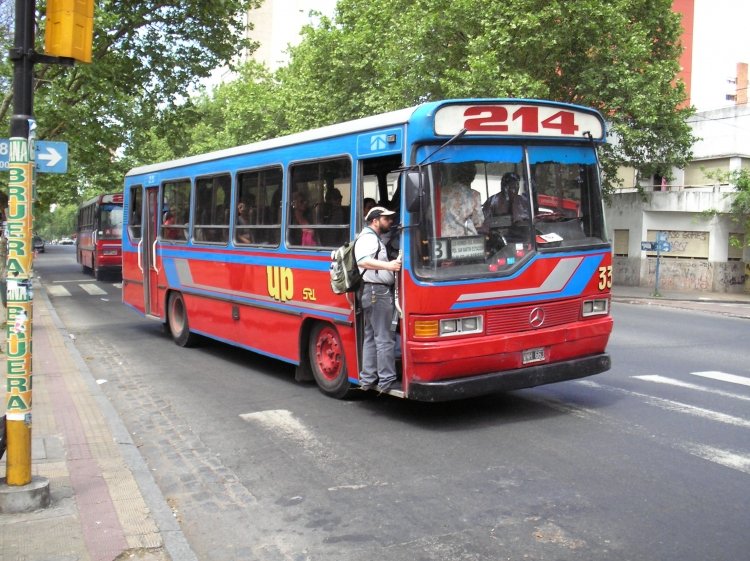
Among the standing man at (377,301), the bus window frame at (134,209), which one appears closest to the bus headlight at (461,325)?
the standing man at (377,301)

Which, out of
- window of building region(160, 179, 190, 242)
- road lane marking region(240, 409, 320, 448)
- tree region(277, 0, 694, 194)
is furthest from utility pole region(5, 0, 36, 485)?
tree region(277, 0, 694, 194)

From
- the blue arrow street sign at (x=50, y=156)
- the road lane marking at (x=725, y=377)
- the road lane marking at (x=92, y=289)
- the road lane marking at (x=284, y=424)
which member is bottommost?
the road lane marking at (x=284, y=424)

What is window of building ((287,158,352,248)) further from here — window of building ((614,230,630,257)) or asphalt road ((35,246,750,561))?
window of building ((614,230,630,257))

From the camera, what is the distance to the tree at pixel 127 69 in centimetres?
1964

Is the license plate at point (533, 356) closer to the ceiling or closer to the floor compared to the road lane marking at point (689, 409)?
closer to the ceiling

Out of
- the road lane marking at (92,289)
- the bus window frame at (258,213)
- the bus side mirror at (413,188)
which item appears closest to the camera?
the bus side mirror at (413,188)

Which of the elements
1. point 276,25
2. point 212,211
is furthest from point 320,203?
point 276,25

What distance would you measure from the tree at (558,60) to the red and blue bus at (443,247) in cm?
1551

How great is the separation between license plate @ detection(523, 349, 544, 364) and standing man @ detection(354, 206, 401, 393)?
1.23 m

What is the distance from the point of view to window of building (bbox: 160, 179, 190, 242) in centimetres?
1154

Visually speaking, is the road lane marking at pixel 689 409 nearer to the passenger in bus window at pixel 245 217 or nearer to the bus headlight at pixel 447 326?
the bus headlight at pixel 447 326

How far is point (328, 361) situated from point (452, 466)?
273cm

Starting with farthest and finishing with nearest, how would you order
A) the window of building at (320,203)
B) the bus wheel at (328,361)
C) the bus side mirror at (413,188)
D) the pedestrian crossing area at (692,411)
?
the bus wheel at (328,361) < the window of building at (320,203) < the bus side mirror at (413,188) < the pedestrian crossing area at (692,411)

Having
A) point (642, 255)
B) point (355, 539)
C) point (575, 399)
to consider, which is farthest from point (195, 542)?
point (642, 255)
